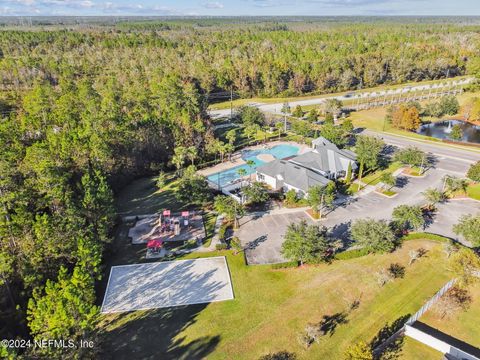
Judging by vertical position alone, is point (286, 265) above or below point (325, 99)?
below

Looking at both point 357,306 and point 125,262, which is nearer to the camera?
point 357,306

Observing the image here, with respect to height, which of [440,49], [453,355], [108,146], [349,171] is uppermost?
[440,49]

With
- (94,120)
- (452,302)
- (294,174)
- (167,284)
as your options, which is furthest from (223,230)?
(94,120)

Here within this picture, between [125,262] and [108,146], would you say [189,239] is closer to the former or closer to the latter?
[125,262]

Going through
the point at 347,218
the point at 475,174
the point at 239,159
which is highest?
the point at 475,174

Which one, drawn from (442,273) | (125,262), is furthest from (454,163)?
(125,262)

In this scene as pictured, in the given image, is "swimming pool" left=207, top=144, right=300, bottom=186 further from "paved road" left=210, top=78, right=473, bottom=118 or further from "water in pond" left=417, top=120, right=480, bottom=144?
"water in pond" left=417, top=120, right=480, bottom=144

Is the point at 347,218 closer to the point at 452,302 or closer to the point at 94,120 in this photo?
the point at 452,302

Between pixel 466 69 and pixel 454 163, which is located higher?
pixel 466 69
